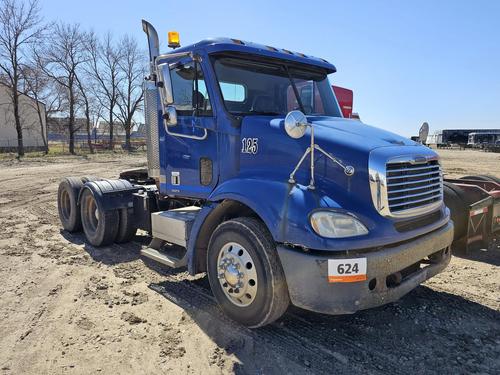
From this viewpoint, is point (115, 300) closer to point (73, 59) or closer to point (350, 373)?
point (350, 373)

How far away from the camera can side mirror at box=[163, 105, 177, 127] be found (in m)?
4.73

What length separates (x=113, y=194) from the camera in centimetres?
655

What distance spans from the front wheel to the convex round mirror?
2.87 feet

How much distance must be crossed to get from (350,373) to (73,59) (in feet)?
151

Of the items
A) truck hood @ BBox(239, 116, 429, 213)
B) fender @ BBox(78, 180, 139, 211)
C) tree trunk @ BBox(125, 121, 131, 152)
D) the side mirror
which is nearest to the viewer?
truck hood @ BBox(239, 116, 429, 213)

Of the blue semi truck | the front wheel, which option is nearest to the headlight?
the blue semi truck

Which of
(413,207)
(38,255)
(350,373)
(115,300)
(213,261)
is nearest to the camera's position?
(350,373)

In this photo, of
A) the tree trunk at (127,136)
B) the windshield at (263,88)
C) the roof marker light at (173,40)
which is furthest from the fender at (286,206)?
the tree trunk at (127,136)

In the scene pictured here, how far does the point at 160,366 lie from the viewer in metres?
3.31

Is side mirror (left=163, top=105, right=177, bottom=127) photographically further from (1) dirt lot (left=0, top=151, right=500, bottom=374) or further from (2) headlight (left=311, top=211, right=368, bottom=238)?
(2) headlight (left=311, top=211, right=368, bottom=238)

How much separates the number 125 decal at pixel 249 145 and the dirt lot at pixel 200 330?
5.45 ft

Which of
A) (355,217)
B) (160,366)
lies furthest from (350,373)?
(160,366)

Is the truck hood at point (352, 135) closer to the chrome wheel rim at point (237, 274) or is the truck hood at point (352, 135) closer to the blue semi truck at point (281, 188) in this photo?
the blue semi truck at point (281, 188)

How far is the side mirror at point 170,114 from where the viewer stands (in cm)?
473
